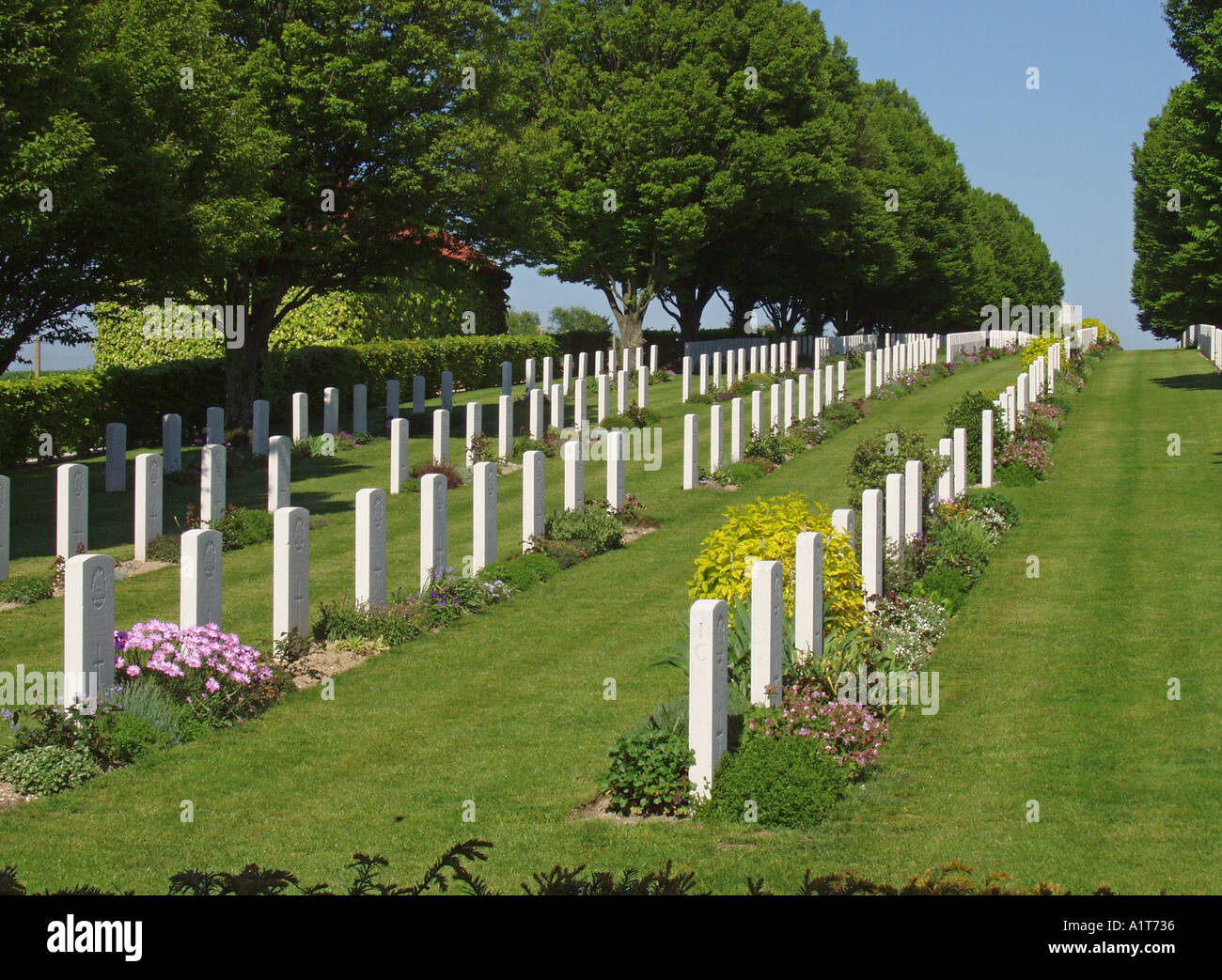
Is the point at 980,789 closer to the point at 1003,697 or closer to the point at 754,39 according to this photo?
the point at 1003,697

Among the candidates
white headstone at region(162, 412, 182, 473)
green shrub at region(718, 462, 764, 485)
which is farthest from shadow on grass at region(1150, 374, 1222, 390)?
white headstone at region(162, 412, 182, 473)

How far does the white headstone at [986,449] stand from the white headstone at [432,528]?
1153 centimetres

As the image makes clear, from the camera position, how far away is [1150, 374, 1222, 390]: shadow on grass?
135 feet

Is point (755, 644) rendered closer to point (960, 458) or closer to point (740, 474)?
point (960, 458)

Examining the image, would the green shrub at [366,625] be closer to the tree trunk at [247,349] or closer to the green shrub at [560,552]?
the green shrub at [560,552]

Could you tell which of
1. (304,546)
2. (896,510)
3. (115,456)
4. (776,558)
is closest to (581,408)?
(115,456)

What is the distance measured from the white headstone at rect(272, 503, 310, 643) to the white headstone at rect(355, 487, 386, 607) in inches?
37.5

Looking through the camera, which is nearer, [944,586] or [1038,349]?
[944,586]

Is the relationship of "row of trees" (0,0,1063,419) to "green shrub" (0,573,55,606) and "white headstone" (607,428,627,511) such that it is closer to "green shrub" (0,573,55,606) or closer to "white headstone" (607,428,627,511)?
"green shrub" (0,573,55,606)

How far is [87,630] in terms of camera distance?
32.6ft

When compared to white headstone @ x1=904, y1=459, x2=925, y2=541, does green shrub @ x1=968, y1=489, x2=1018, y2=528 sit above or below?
below

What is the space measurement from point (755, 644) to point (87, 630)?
4976mm

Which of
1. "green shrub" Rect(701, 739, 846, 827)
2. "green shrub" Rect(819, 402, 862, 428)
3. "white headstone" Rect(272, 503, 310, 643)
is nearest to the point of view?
"green shrub" Rect(701, 739, 846, 827)
